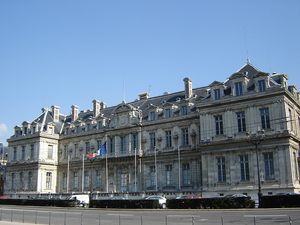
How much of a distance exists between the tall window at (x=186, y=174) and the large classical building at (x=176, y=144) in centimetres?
14

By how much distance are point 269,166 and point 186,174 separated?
487 inches

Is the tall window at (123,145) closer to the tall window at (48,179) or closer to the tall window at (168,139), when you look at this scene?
the tall window at (168,139)

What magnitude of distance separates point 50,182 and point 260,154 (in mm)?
38277

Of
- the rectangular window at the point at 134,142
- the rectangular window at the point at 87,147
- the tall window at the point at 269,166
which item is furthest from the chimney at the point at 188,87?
the rectangular window at the point at 87,147

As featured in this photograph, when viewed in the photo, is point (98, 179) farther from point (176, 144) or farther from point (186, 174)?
point (186, 174)

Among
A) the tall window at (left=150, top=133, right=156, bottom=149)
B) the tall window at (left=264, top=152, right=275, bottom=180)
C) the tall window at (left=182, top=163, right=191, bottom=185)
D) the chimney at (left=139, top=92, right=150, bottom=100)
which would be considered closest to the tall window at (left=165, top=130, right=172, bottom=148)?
the tall window at (left=150, top=133, right=156, bottom=149)

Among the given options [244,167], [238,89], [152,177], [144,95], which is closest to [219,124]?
[238,89]

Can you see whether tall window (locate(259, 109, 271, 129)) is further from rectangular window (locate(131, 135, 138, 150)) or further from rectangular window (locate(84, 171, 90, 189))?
rectangular window (locate(84, 171, 90, 189))

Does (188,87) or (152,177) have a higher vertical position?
(188,87)

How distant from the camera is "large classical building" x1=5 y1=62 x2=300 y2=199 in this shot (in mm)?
37438

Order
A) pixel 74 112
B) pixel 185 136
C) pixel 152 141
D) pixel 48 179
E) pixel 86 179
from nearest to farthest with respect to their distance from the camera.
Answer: pixel 185 136
pixel 152 141
pixel 86 179
pixel 48 179
pixel 74 112

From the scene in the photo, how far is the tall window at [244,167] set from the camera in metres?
38.1

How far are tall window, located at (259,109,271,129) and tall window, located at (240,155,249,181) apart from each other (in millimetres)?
4174

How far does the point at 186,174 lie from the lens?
45.8 m
